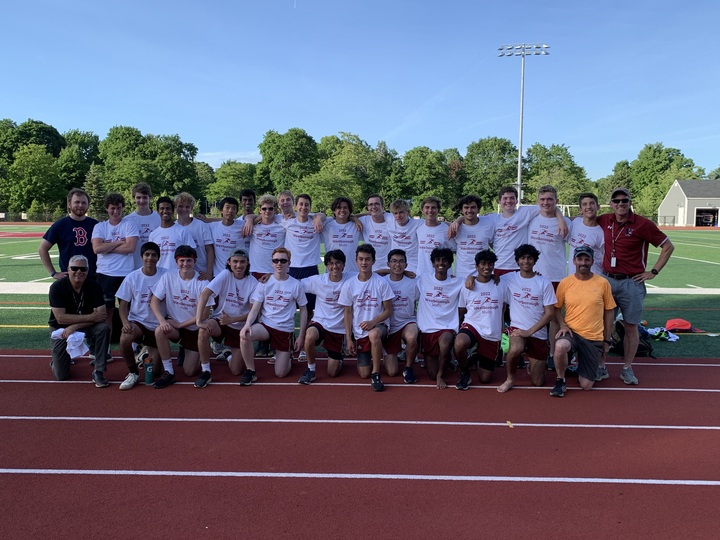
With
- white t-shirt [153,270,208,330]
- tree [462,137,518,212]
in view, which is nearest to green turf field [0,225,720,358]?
white t-shirt [153,270,208,330]

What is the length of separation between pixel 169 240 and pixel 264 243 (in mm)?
1180

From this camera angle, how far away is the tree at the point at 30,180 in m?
60.6

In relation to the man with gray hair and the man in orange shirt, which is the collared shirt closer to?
the man in orange shirt

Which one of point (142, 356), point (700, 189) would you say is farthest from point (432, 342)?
point (700, 189)

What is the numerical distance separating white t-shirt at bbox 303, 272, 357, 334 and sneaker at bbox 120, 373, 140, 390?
2.03m

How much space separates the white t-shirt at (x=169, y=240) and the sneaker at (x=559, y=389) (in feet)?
15.1

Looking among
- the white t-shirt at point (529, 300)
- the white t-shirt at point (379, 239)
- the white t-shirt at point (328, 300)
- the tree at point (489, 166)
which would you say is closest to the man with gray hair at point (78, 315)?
the white t-shirt at point (328, 300)

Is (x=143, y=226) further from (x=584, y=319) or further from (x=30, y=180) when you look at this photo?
(x=30, y=180)

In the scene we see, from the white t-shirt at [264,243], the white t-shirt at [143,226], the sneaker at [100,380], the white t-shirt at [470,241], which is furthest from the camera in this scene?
the white t-shirt at [264,243]

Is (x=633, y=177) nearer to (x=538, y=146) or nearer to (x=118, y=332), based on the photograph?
(x=538, y=146)

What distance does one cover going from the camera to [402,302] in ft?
20.1

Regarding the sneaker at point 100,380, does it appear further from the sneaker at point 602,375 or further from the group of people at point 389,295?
the sneaker at point 602,375

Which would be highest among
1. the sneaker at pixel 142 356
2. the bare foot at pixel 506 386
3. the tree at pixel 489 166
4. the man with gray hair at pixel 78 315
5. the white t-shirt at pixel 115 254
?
the tree at pixel 489 166

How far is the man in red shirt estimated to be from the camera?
5.73 meters
